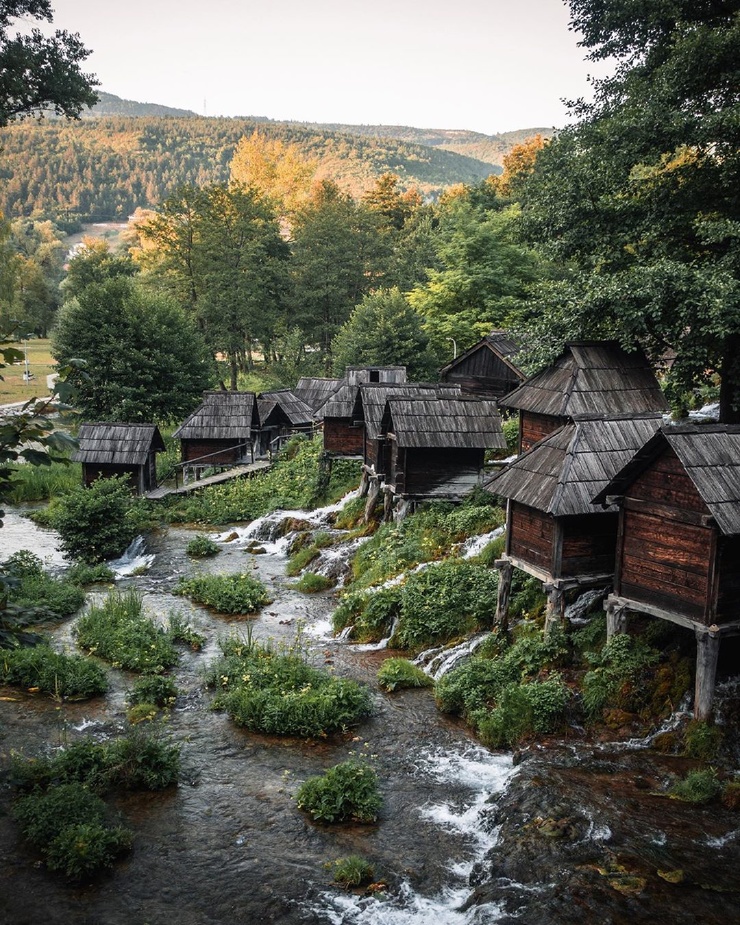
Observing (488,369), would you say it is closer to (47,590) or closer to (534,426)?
(534,426)

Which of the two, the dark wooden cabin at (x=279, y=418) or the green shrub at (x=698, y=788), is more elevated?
the dark wooden cabin at (x=279, y=418)

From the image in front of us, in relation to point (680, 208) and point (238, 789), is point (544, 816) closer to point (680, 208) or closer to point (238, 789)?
point (238, 789)

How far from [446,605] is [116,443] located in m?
20.2

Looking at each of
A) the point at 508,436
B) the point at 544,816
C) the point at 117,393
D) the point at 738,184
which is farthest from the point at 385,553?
the point at 117,393

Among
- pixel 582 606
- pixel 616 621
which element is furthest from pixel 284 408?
pixel 616 621

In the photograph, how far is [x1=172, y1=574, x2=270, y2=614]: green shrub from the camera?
21234mm

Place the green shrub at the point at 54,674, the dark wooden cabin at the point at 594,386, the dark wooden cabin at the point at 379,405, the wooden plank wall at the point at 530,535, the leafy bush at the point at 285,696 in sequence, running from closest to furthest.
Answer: the leafy bush at the point at 285,696 < the wooden plank wall at the point at 530,535 < the green shrub at the point at 54,674 < the dark wooden cabin at the point at 594,386 < the dark wooden cabin at the point at 379,405

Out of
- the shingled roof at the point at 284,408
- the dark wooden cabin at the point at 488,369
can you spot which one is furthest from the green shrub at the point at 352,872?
the shingled roof at the point at 284,408

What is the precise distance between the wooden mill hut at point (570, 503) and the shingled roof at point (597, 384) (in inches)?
146

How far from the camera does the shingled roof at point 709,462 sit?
11.3 meters

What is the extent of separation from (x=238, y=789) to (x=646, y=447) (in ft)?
28.4

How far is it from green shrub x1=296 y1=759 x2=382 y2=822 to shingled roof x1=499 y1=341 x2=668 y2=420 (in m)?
10.7

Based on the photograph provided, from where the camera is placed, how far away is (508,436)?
91.5 ft

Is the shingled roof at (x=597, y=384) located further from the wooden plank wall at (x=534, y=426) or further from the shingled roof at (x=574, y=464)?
the shingled roof at (x=574, y=464)
